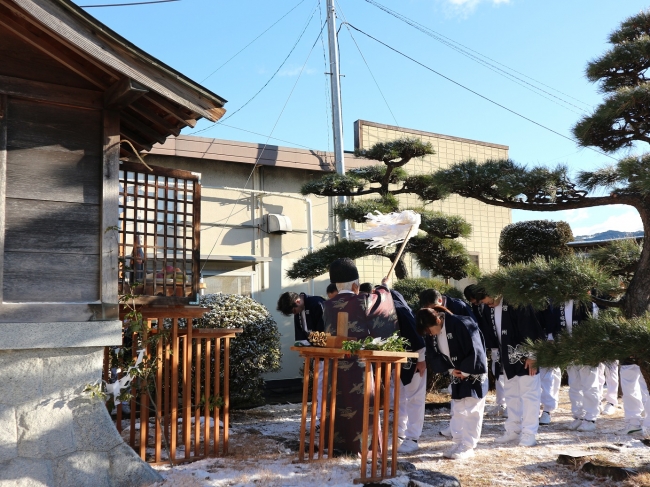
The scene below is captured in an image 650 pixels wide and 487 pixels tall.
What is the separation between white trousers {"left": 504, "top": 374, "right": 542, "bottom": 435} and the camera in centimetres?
733

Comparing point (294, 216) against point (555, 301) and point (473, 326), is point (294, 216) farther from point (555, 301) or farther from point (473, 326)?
point (555, 301)

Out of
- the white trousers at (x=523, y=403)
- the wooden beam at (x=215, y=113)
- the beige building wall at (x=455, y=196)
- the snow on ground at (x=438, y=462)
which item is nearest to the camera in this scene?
the snow on ground at (x=438, y=462)

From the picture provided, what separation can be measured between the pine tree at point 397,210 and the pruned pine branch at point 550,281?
568 centimetres

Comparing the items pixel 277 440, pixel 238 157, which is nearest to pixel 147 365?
pixel 277 440

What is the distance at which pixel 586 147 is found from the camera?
20.0 feet

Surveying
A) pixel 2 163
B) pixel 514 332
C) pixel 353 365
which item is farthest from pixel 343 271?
pixel 2 163

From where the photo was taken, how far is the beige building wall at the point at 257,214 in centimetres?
1284

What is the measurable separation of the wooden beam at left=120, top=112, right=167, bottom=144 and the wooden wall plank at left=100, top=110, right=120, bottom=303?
585 mm

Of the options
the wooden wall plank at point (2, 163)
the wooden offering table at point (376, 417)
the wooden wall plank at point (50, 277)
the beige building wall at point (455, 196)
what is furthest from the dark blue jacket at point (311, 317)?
the beige building wall at point (455, 196)

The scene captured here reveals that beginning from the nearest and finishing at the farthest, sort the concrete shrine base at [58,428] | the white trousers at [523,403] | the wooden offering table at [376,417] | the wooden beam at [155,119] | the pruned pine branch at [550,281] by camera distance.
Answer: the pruned pine branch at [550,281] < the concrete shrine base at [58,428] < the wooden offering table at [376,417] < the wooden beam at [155,119] < the white trousers at [523,403]

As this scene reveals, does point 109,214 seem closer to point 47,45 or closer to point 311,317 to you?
point 47,45

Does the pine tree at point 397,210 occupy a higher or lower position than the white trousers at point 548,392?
higher

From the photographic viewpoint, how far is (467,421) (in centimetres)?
678

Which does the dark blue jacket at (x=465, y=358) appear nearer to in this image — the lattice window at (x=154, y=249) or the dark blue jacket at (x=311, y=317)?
the lattice window at (x=154, y=249)
